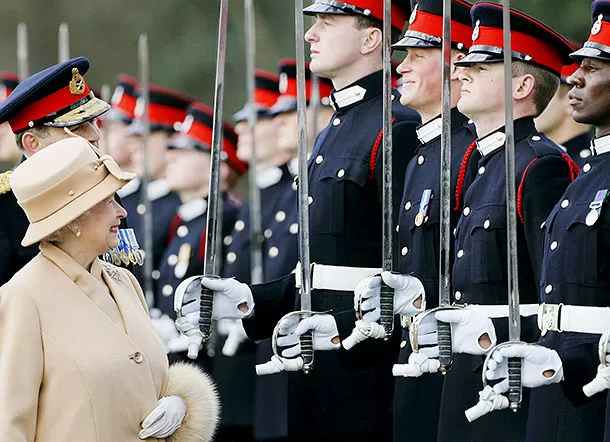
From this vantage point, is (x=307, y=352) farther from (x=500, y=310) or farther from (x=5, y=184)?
(x=5, y=184)

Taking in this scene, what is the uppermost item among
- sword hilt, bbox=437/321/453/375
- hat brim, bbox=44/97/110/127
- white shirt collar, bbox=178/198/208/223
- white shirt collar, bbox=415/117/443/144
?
hat brim, bbox=44/97/110/127

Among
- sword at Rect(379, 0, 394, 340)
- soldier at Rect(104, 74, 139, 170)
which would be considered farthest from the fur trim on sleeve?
soldier at Rect(104, 74, 139, 170)

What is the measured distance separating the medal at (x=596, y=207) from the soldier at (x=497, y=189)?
331mm

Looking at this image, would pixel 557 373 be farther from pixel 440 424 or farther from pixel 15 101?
pixel 15 101

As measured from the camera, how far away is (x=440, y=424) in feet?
21.8

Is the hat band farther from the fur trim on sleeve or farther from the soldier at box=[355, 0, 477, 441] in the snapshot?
the soldier at box=[355, 0, 477, 441]

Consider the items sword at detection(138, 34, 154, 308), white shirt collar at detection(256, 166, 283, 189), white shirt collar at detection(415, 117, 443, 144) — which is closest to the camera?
white shirt collar at detection(415, 117, 443, 144)

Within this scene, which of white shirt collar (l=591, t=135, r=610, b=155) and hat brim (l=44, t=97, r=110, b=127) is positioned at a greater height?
hat brim (l=44, t=97, r=110, b=127)

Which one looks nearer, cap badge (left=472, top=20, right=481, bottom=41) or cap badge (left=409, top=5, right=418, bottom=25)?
cap badge (left=472, top=20, right=481, bottom=41)

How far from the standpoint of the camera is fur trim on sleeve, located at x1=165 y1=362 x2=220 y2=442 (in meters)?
5.69

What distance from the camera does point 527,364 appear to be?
19.0 ft

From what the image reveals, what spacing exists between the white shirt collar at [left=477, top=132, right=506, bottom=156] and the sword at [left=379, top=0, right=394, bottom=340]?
35cm

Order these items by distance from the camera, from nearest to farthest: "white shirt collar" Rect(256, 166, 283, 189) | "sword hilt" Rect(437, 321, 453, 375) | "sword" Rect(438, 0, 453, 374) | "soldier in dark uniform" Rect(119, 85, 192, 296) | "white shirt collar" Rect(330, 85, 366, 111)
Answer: "sword hilt" Rect(437, 321, 453, 375)
"sword" Rect(438, 0, 453, 374)
"white shirt collar" Rect(330, 85, 366, 111)
"white shirt collar" Rect(256, 166, 283, 189)
"soldier in dark uniform" Rect(119, 85, 192, 296)

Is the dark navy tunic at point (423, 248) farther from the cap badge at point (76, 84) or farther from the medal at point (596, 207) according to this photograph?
the cap badge at point (76, 84)
